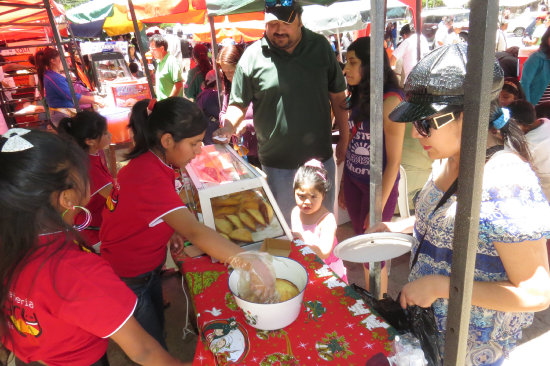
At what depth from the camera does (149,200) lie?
163 cm

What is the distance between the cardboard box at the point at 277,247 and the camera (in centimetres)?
165

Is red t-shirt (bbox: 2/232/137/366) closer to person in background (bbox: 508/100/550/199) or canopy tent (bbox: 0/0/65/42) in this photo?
person in background (bbox: 508/100/550/199)

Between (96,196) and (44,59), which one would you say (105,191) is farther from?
(44,59)

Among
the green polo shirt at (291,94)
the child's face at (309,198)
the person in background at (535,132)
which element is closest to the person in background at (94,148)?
the green polo shirt at (291,94)

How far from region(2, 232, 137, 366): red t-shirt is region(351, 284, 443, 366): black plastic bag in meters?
0.87

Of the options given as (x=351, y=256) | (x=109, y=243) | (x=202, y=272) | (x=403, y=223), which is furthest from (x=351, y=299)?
(x=109, y=243)

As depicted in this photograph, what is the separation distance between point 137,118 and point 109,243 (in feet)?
2.20

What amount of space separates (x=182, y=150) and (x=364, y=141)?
1.21 meters

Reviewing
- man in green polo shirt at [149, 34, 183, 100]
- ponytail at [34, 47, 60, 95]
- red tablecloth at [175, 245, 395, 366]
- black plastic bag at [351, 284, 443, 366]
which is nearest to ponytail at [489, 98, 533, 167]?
black plastic bag at [351, 284, 443, 366]

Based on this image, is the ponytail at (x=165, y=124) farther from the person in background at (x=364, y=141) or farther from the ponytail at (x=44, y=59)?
the ponytail at (x=44, y=59)

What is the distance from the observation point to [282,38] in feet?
8.46

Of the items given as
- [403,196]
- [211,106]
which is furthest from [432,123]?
[211,106]

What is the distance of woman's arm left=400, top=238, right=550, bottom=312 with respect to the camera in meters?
0.95

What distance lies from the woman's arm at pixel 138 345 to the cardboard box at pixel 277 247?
607mm
